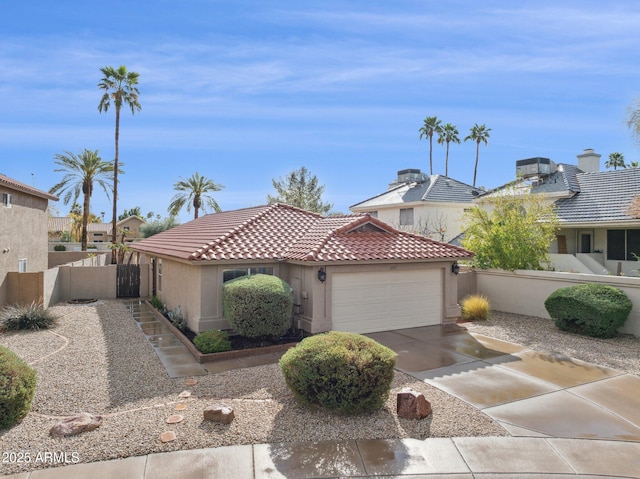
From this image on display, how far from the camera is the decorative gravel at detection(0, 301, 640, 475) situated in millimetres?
6379

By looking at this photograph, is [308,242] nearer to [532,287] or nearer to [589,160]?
[532,287]

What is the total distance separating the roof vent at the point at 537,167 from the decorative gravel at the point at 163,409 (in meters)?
16.2

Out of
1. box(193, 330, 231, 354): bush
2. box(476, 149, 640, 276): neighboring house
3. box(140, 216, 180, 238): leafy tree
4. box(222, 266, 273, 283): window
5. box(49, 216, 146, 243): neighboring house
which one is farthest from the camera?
box(49, 216, 146, 243): neighboring house

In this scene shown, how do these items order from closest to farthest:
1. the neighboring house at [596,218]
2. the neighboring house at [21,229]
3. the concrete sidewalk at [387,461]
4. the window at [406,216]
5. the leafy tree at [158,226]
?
1. the concrete sidewalk at [387,461]
2. the neighboring house at [21,229]
3. the neighboring house at [596,218]
4. the window at [406,216]
5. the leafy tree at [158,226]

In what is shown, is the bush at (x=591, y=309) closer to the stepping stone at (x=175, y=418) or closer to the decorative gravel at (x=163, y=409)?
the decorative gravel at (x=163, y=409)

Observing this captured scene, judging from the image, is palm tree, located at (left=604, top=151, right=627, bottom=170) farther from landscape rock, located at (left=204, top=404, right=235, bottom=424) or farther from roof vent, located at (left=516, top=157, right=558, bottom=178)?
landscape rock, located at (left=204, top=404, right=235, bottom=424)

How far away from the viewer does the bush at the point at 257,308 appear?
1188 centimetres

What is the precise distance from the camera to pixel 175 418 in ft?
23.5

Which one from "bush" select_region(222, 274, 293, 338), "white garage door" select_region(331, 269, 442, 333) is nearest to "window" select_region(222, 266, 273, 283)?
"bush" select_region(222, 274, 293, 338)

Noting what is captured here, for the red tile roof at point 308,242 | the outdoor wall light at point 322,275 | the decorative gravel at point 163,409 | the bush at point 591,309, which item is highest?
the red tile roof at point 308,242

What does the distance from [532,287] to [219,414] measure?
1411cm

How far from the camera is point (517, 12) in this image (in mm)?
12117

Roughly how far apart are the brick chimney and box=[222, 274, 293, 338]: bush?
24.3 meters

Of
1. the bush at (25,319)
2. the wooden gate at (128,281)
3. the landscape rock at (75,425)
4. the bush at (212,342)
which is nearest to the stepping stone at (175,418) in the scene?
the landscape rock at (75,425)
